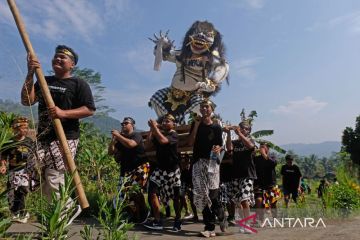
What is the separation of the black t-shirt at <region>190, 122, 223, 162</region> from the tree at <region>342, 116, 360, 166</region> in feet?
108

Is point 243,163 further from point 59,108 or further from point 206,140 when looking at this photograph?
point 59,108

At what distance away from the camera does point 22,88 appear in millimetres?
3211

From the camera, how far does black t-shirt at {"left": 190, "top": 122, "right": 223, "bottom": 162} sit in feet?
16.8

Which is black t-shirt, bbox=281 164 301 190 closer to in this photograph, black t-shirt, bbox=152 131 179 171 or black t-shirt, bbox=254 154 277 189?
black t-shirt, bbox=254 154 277 189

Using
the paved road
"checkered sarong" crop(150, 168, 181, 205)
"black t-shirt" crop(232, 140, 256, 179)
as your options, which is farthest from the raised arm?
"black t-shirt" crop(232, 140, 256, 179)

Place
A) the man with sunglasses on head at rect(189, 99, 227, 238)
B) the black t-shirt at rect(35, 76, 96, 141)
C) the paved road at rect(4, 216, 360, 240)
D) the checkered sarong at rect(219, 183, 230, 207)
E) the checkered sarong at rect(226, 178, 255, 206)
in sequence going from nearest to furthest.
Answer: the black t-shirt at rect(35, 76, 96, 141) → the paved road at rect(4, 216, 360, 240) → the man with sunglasses on head at rect(189, 99, 227, 238) → the checkered sarong at rect(226, 178, 255, 206) → the checkered sarong at rect(219, 183, 230, 207)

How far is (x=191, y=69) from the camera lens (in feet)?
29.5

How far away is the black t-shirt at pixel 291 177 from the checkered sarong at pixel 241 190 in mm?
4011

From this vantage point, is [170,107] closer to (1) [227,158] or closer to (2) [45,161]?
(1) [227,158]

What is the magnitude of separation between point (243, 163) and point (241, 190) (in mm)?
428

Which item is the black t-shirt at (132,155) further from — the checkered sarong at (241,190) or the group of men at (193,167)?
the checkered sarong at (241,190)

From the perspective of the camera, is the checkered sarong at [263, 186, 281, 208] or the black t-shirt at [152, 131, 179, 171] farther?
the checkered sarong at [263, 186, 281, 208]

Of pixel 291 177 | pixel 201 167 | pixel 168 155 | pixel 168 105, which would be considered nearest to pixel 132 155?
pixel 168 155

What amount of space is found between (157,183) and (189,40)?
15.7 ft
